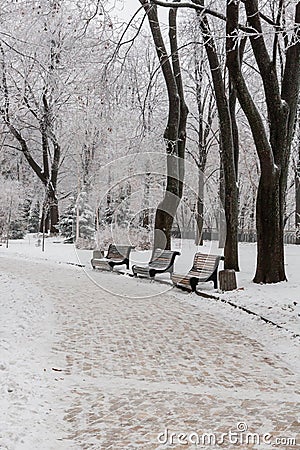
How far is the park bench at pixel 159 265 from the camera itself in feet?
50.9

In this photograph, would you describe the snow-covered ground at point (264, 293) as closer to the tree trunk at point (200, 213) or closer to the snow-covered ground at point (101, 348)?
the snow-covered ground at point (101, 348)

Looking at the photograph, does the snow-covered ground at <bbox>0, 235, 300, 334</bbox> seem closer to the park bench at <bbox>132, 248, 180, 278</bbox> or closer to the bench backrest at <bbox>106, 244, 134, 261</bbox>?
the park bench at <bbox>132, 248, 180, 278</bbox>

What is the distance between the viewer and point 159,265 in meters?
16.0

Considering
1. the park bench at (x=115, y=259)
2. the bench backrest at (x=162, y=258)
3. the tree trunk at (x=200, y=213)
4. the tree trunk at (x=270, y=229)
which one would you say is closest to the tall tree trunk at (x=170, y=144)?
the bench backrest at (x=162, y=258)

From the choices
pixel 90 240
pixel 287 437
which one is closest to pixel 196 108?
pixel 90 240

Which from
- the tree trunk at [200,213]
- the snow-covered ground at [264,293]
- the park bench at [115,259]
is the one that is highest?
the tree trunk at [200,213]

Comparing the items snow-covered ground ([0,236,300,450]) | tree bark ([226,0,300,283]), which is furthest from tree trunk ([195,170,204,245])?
tree bark ([226,0,300,283])

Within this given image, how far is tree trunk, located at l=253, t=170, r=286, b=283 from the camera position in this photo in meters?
12.0

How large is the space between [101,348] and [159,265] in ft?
27.4

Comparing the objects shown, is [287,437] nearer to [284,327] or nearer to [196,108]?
[284,327]

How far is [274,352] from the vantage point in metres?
7.61

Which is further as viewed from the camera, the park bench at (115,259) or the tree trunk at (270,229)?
the park bench at (115,259)

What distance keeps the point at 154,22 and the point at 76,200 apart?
1669cm

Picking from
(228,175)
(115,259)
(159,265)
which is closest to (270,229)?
(228,175)
